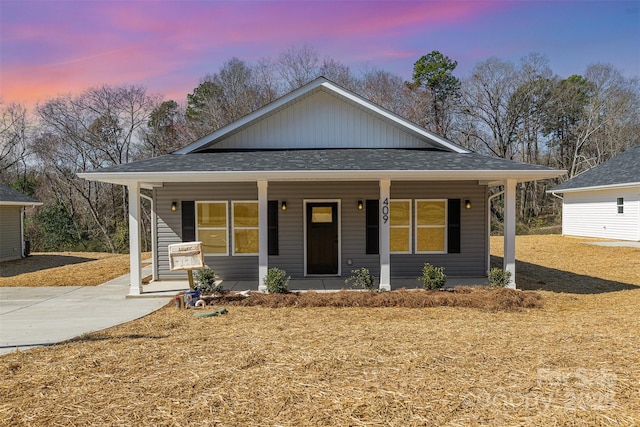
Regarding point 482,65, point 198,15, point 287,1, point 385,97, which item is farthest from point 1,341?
point 482,65

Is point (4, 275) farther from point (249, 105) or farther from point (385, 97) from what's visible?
point (385, 97)

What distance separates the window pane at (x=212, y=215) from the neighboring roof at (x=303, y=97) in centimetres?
155

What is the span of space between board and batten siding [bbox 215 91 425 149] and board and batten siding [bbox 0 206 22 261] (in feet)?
36.6

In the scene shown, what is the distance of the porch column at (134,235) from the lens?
Result: 28.8ft

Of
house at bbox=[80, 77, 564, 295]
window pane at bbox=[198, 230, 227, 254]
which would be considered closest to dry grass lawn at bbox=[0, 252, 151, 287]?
house at bbox=[80, 77, 564, 295]

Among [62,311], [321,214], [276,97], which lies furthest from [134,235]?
[276,97]

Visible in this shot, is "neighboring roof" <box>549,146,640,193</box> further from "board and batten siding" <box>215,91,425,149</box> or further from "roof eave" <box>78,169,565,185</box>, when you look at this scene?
"board and batten siding" <box>215,91,425,149</box>

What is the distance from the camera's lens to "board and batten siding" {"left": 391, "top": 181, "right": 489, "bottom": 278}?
10734mm

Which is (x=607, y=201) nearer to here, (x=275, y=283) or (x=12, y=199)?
(x=275, y=283)

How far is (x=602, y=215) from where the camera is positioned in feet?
67.6

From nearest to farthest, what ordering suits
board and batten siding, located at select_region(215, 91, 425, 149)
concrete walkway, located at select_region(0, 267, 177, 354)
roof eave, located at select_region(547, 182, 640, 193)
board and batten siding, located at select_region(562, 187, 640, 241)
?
concrete walkway, located at select_region(0, 267, 177, 354)
board and batten siding, located at select_region(215, 91, 425, 149)
roof eave, located at select_region(547, 182, 640, 193)
board and batten siding, located at select_region(562, 187, 640, 241)

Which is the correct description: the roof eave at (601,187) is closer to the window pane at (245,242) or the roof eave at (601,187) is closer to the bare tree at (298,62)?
the window pane at (245,242)

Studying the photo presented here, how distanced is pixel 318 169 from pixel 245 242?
3.42 meters

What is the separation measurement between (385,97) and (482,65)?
352 inches
